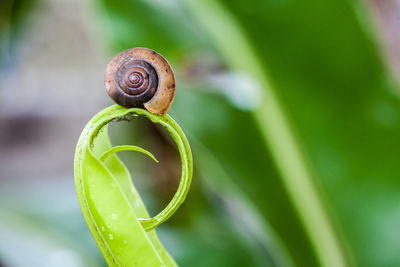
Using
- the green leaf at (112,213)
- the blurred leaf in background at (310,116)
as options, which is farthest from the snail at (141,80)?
the blurred leaf in background at (310,116)

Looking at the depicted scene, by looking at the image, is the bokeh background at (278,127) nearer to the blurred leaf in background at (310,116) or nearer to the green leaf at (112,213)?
the blurred leaf in background at (310,116)

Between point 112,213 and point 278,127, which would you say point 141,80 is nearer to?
point 112,213

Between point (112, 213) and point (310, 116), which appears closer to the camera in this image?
point (112, 213)

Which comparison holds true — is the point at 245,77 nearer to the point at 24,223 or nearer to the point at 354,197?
the point at 354,197

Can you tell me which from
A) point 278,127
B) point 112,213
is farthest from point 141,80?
point 278,127

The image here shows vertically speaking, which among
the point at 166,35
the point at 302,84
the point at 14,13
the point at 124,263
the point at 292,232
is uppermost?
the point at 14,13

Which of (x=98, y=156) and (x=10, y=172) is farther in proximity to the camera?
(x=10, y=172)

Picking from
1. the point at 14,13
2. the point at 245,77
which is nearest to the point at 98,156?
the point at 245,77

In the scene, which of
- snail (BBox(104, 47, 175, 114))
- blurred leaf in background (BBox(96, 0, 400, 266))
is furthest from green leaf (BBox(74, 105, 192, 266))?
blurred leaf in background (BBox(96, 0, 400, 266))

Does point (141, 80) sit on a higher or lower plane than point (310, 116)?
lower
